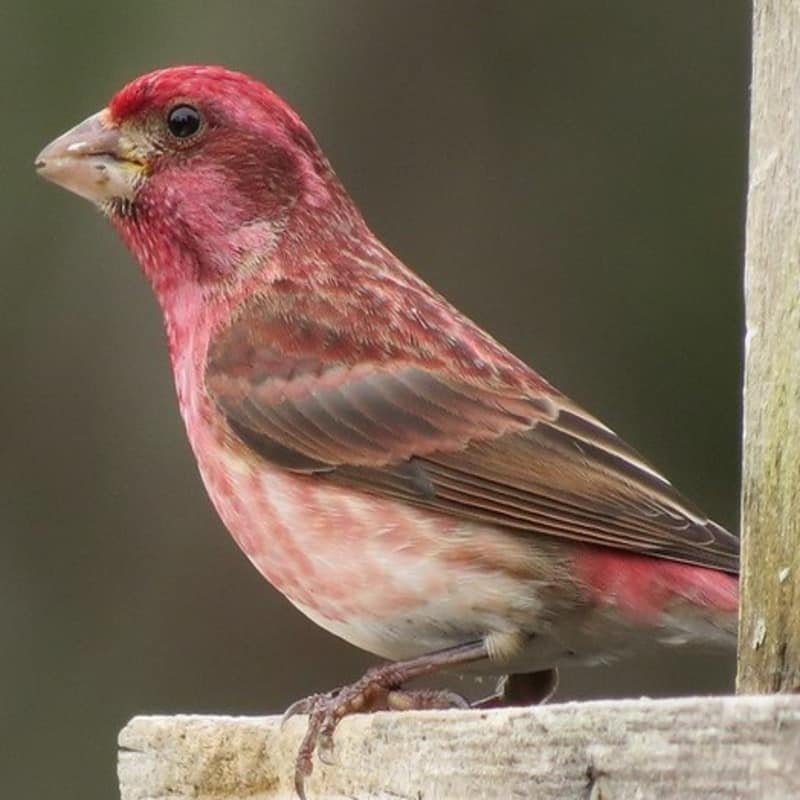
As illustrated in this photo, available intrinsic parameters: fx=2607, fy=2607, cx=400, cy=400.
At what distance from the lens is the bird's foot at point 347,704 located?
5.05 metres

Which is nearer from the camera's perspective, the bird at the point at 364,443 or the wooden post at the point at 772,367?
the wooden post at the point at 772,367

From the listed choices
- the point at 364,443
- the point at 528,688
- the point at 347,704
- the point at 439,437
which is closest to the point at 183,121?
the point at 364,443

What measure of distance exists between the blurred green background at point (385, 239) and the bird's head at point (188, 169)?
12.1ft

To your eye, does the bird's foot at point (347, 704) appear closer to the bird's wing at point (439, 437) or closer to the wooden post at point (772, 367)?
the bird's wing at point (439, 437)

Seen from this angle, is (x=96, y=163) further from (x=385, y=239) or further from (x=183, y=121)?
(x=385, y=239)

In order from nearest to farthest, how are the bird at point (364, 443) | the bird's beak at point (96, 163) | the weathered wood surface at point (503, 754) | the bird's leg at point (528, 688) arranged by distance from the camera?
1. the weathered wood surface at point (503, 754)
2. the bird at point (364, 443)
3. the bird's leg at point (528, 688)
4. the bird's beak at point (96, 163)

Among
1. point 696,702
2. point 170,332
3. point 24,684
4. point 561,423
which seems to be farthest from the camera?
point 24,684

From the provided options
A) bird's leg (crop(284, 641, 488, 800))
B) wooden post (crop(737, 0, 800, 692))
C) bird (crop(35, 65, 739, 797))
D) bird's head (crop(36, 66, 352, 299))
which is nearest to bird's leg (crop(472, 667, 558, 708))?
bird (crop(35, 65, 739, 797))

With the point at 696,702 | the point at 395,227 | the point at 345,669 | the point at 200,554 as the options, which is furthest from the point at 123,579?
the point at 696,702

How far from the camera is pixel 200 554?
11383mm

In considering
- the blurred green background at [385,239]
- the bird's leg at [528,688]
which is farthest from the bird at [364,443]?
the blurred green background at [385,239]

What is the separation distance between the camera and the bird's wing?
607 cm

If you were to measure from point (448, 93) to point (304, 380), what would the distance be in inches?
185

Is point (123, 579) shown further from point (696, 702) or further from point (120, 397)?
point (696, 702)
